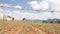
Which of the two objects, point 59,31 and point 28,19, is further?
point 28,19

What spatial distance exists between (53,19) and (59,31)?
437 mm

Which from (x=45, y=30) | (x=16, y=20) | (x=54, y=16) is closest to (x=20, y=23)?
(x=16, y=20)

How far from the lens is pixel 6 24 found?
420 cm

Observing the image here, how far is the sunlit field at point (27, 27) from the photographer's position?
13.4ft

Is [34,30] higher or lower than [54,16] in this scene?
lower

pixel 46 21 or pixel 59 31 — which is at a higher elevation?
pixel 46 21

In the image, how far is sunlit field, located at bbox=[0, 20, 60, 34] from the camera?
407cm

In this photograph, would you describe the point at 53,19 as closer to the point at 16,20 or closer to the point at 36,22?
the point at 36,22

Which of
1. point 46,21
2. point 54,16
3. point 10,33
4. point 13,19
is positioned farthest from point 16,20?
point 54,16

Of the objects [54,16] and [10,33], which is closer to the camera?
[10,33]

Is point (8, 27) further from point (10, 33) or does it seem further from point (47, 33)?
point (47, 33)

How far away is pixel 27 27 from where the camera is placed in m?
4.17

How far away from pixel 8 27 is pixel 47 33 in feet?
3.73

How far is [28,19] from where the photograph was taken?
4.44 meters
